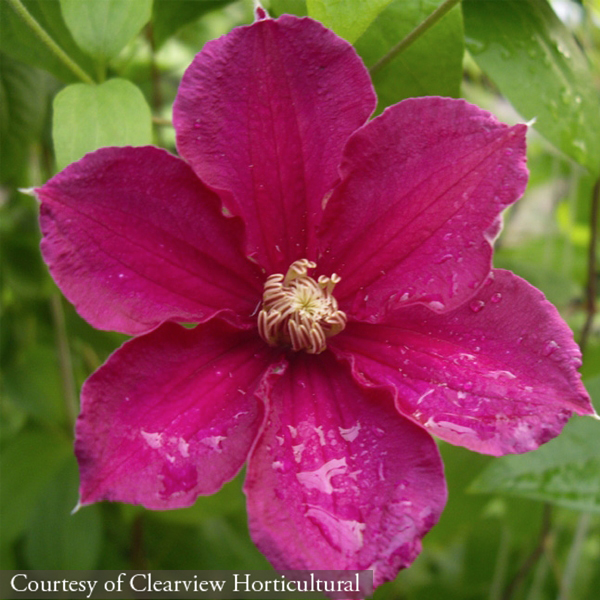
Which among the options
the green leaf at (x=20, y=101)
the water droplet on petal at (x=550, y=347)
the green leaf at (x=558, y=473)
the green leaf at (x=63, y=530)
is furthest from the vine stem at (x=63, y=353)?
the water droplet on petal at (x=550, y=347)

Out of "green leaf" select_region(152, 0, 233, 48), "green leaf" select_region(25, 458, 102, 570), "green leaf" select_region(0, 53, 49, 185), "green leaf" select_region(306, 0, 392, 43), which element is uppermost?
"green leaf" select_region(0, 53, 49, 185)

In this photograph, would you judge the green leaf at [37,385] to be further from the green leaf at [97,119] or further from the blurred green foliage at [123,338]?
the green leaf at [97,119]

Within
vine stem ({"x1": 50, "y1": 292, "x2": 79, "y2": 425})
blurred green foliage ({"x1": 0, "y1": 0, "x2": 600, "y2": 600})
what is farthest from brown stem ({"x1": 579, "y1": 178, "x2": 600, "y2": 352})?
vine stem ({"x1": 50, "y1": 292, "x2": 79, "y2": 425})

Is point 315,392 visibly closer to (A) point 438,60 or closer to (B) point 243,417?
(B) point 243,417

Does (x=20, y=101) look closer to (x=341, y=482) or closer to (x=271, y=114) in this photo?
(x=271, y=114)

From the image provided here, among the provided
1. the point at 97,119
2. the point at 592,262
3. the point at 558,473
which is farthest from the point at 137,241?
the point at 592,262

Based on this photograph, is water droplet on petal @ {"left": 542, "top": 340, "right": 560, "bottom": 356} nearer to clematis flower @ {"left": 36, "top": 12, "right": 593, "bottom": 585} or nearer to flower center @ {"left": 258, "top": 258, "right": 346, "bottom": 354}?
clematis flower @ {"left": 36, "top": 12, "right": 593, "bottom": 585}
